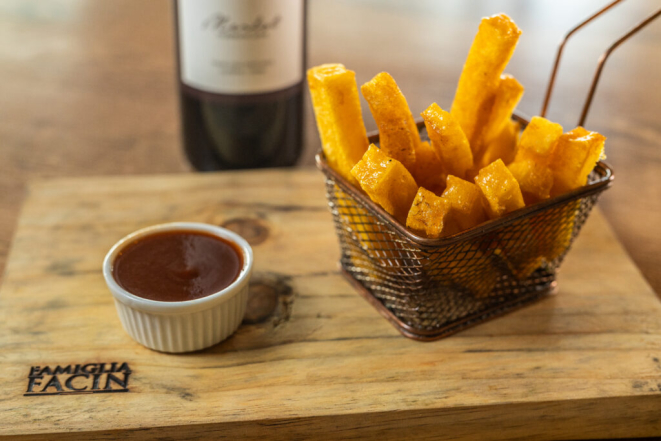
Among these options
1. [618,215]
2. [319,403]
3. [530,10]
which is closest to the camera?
[319,403]

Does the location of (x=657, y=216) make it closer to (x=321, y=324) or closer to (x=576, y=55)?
(x=321, y=324)

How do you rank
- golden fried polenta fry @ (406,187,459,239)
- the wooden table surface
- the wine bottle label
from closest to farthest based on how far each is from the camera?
golden fried polenta fry @ (406,187,459,239) → the wine bottle label → the wooden table surface

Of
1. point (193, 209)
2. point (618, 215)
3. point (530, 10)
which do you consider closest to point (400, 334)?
point (193, 209)

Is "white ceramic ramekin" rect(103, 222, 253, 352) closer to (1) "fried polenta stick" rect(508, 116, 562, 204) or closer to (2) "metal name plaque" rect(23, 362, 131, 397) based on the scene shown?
(2) "metal name plaque" rect(23, 362, 131, 397)

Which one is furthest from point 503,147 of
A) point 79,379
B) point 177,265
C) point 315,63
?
point 315,63

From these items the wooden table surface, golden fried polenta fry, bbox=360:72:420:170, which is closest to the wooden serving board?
the wooden table surface

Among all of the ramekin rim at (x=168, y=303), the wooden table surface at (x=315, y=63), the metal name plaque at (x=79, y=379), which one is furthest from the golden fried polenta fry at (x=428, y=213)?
the wooden table surface at (x=315, y=63)

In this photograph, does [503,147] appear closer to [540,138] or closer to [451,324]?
[540,138]
